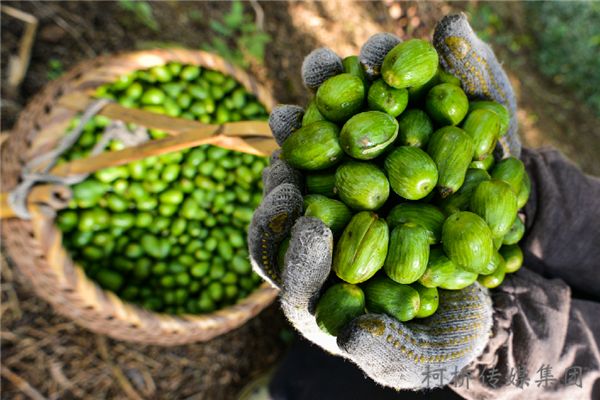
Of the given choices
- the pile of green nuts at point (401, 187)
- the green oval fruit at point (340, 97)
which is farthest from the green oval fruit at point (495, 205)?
the green oval fruit at point (340, 97)

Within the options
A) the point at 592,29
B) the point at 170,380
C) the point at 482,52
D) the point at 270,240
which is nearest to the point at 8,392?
the point at 170,380

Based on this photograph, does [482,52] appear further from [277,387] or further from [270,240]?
[277,387]

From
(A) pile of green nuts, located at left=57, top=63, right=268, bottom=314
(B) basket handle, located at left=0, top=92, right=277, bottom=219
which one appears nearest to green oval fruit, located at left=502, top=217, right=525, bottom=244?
(B) basket handle, located at left=0, top=92, right=277, bottom=219

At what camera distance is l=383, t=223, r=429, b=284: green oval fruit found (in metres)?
1.82

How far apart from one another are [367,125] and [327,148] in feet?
0.66

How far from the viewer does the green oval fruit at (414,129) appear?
2121mm

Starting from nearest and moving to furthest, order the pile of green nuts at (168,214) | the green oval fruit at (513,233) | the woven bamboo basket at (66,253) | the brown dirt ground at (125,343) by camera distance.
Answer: the green oval fruit at (513,233)
the woven bamboo basket at (66,253)
the pile of green nuts at (168,214)
the brown dirt ground at (125,343)

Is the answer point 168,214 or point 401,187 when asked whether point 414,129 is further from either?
point 168,214

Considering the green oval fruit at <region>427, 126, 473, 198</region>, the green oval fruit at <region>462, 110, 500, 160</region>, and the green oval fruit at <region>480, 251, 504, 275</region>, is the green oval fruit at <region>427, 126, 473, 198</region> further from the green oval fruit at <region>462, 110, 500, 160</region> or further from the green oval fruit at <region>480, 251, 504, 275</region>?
the green oval fruit at <region>480, 251, 504, 275</region>

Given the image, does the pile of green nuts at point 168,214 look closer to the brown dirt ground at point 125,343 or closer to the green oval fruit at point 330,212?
the brown dirt ground at point 125,343

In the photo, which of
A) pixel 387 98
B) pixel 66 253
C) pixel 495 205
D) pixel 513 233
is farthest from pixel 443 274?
pixel 66 253

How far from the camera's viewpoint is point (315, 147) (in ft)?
6.54

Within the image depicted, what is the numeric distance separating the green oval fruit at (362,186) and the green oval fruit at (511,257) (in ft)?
2.64

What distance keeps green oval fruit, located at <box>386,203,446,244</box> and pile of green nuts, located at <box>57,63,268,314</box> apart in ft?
5.52
